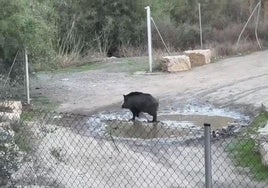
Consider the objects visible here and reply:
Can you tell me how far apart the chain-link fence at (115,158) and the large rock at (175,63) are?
8.80 meters

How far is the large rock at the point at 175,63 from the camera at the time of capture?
20312 mm

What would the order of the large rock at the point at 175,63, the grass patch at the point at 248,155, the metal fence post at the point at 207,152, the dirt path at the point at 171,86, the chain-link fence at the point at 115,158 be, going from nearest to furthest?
the metal fence post at the point at 207,152
the chain-link fence at the point at 115,158
the grass patch at the point at 248,155
the dirt path at the point at 171,86
the large rock at the point at 175,63

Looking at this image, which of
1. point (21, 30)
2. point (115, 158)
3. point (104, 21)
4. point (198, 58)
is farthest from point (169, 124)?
point (104, 21)

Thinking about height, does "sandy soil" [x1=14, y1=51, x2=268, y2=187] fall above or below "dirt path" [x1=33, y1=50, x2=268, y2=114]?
above

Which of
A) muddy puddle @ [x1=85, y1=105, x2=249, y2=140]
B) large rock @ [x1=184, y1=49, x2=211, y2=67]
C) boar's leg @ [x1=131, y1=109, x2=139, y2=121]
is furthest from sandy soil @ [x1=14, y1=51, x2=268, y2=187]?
large rock @ [x1=184, y1=49, x2=211, y2=67]

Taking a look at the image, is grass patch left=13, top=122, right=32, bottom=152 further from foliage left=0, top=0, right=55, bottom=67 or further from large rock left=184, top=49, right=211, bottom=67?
large rock left=184, top=49, right=211, bottom=67

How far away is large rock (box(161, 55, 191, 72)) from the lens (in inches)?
800

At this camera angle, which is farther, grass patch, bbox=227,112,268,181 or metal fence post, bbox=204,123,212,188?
grass patch, bbox=227,112,268,181

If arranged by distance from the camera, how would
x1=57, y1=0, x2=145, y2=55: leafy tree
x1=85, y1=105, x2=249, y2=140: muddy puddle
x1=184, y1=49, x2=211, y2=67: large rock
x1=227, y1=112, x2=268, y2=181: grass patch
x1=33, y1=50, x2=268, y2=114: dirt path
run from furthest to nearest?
x1=57, y1=0, x2=145, y2=55: leafy tree → x1=184, y1=49, x2=211, y2=67: large rock → x1=33, y1=50, x2=268, y2=114: dirt path → x1=85, y1=105, x2=249, y2=140: muddy puddle → x1=227, y1=112, x2=268, y2=181: grass patch

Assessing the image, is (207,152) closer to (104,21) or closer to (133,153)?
(133,153)

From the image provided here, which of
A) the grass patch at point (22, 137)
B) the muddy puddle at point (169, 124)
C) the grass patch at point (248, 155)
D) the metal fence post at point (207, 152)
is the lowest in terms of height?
the muddy puddle at point (169, 124)

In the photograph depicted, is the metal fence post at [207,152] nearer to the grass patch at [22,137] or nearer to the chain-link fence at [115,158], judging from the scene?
the chain-link fence at [115,158]

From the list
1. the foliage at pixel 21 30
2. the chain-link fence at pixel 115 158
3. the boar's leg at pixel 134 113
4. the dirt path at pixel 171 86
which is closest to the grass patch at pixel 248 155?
the chain-link fence at pixel 115 158

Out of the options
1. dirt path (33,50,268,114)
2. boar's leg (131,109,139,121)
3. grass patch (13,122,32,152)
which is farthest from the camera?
dirt path (33,50,268,114)
